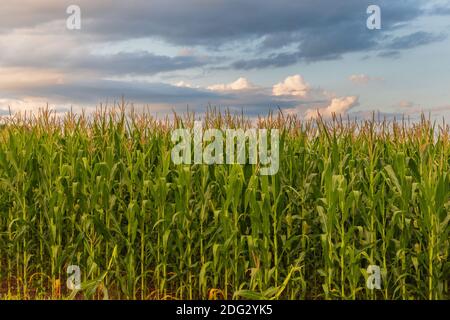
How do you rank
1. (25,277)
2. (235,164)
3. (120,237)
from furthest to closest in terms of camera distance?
(25,277) < (120,237) < (235,164)

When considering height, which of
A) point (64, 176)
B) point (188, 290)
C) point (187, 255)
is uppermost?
point (64, 176)

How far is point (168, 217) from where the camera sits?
10.2 metres

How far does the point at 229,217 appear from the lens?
9.98 meters

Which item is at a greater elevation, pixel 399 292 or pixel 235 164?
pixel 235 164

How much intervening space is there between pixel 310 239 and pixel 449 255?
2.24 metres

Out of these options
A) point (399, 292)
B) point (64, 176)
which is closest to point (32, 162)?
point (64, 176)

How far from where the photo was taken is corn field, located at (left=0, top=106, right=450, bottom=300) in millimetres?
9438

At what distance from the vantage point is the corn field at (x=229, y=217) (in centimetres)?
944

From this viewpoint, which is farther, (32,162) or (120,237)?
(32,162)

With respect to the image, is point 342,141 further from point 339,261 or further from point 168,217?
point 168,217

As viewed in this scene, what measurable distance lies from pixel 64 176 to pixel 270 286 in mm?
4362

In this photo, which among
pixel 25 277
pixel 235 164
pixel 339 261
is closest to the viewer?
pixel 339 261

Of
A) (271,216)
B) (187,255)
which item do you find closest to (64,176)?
(187,255)

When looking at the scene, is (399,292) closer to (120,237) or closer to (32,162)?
(120,237)
